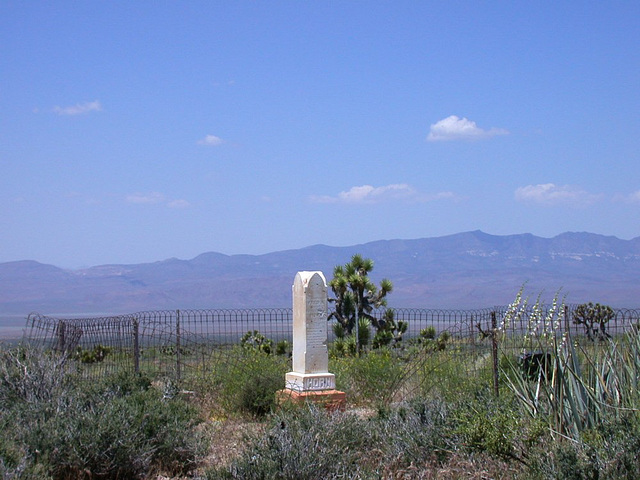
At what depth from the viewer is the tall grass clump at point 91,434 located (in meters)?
8.26

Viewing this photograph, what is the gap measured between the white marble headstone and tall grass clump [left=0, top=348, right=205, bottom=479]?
282cm

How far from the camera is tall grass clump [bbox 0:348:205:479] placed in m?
8.26

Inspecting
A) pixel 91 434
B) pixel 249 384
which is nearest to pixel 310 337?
pixel 249 384

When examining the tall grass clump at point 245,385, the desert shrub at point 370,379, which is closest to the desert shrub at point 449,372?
the desert shrub at point 370,379

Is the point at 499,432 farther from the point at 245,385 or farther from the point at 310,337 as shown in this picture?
the point at 245,385

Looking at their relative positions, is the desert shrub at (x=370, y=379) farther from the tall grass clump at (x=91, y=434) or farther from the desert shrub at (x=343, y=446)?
the desert shrub at (x=343, y=446)

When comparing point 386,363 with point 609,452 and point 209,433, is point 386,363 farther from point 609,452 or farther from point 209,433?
point 609,452

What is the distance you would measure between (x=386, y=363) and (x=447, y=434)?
5.90m

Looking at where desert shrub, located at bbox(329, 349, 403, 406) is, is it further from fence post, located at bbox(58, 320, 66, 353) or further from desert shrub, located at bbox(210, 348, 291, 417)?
fence post, located at bbox(58, 320, 66, 353)

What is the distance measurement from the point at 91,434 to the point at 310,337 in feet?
17.4

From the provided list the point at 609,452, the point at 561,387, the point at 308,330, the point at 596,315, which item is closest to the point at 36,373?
the point at 308,330

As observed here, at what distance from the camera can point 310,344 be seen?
13219 mm

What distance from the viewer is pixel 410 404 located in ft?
31.7

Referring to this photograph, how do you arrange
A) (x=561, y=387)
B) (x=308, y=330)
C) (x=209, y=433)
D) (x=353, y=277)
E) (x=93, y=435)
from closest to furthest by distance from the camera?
(x=561, y=387) < (x=93, y=435) < (x=209, y=433) < (x=308, y=330) < (x=353, y=277)
